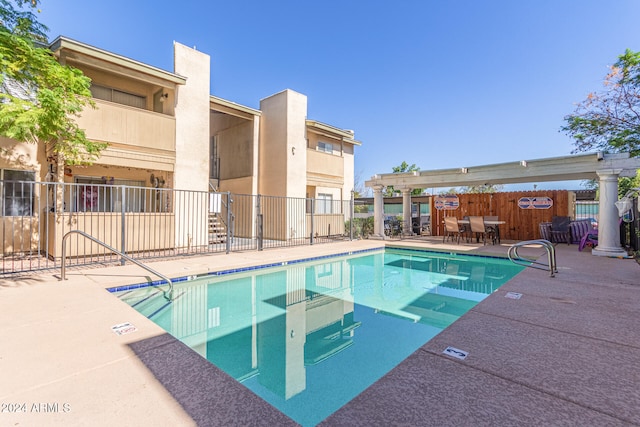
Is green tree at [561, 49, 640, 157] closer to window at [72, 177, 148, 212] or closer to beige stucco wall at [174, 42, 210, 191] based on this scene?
beige stucco wall at [174, 42, 210, 191]

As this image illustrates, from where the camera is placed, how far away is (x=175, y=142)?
9641mm

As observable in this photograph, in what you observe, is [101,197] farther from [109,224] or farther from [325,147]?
[325,147]

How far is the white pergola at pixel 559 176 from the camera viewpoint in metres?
8.67

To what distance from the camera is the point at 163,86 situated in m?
9.42

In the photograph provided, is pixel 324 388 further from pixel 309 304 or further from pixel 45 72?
pixel 45 72

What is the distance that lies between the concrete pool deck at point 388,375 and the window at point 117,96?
24.9 feet

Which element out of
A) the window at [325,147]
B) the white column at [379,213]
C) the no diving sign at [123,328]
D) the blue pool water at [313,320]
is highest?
the window at [325,147]

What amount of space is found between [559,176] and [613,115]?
193 inches

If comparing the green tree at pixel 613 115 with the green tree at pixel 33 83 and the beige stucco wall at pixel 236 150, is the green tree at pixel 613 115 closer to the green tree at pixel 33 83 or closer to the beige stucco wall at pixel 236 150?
the beige stucco wall at pixel 236 150

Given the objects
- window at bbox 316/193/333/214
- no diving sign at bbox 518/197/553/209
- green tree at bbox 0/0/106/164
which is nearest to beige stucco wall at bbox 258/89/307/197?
window at bbox 316/193/333/214

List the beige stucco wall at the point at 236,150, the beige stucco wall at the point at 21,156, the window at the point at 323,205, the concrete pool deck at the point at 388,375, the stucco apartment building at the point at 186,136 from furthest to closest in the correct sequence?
the window at the point at 323,205 < the beige stucco wall at the point at 236,150 < the stucco apartment building at the point at 186,136 < the beige stucco wall at the point at 21,156 < the concrete pool deck at the point at 388,375

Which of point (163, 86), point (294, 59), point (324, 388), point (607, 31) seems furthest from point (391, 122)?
point (324, 388)

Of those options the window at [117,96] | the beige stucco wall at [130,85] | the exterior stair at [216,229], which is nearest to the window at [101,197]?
the exterior stair at [216,229]

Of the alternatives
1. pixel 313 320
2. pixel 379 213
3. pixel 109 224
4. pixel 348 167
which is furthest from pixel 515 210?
pixel 109 224
